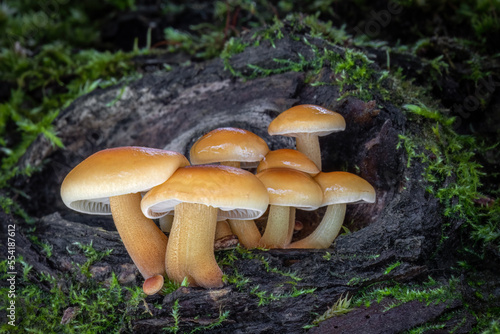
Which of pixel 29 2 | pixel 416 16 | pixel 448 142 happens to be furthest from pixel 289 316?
pixel 29 2

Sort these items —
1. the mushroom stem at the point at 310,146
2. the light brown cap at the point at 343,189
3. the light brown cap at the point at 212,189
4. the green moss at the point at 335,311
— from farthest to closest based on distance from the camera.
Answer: the mushroom stem at the point at 310,146 < the light brown cap at the point at 343,189 < the green moss at the point at 335,311 < the light brown cap at the point at 212,189

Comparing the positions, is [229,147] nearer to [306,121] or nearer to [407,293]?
[306,121]

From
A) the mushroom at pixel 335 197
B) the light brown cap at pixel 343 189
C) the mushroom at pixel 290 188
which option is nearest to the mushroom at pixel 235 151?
the mushroom at pixel 290 188

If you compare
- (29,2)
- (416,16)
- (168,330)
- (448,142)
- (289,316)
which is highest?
(416,16)

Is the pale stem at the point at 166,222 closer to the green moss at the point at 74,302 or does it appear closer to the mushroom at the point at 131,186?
the mushroom at the point at 131,186

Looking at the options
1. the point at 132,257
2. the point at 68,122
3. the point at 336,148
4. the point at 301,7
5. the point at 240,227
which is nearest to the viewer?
the point at 132,257

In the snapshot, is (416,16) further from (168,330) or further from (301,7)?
(168,330)
